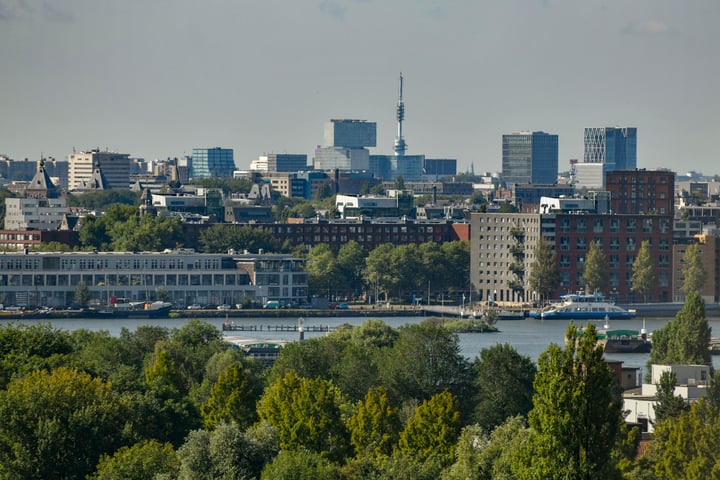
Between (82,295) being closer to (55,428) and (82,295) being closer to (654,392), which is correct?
(654,392)

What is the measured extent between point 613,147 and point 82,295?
363 feet

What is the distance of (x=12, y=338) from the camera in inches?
1277

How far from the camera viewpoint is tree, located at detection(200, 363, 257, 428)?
1186 inches

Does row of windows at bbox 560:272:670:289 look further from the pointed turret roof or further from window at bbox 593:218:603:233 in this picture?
the pointed turret roof

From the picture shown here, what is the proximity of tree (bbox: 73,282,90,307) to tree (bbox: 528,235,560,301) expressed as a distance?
1621cm

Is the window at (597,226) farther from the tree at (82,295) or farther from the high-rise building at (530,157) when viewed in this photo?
the high-rise building at (530,157)

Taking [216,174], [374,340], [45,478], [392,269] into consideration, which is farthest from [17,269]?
[216,174]

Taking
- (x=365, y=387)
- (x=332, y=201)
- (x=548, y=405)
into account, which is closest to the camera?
(x=548, y=405)

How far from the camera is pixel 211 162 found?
192 meters

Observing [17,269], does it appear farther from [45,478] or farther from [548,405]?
[548,405]

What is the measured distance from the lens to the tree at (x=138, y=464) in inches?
955

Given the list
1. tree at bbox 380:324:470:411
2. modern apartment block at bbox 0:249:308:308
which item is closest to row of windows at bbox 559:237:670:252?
modern apartment block at bbox 0:249:308:308

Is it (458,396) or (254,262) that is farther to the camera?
(254,262)

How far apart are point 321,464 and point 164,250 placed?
2334 inches
